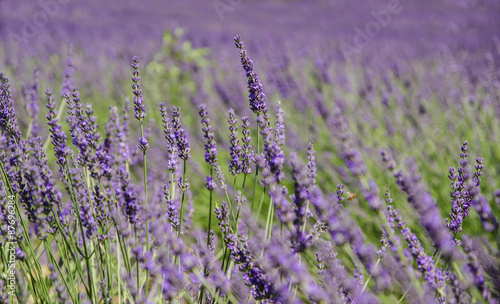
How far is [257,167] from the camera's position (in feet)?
3.94

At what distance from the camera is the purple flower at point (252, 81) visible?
110 centimetres

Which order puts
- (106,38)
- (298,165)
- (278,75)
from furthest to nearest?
(106,38), (278,75), (298,165)

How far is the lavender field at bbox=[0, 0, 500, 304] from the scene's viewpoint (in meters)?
0.87

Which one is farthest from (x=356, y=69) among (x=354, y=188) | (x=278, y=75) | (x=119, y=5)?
(x=119, y=5)

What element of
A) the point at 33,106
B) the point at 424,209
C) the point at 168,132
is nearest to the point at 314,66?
the point at 33,106

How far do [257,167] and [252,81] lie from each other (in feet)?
0.79

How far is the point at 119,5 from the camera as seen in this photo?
1245 cm

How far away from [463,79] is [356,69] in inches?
69.2

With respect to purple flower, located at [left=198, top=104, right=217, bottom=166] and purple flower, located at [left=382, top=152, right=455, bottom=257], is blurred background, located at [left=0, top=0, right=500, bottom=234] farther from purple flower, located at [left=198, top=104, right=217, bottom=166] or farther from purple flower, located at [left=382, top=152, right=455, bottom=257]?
purple flower, located at [left=382, top=152, right=455, bottom=257]

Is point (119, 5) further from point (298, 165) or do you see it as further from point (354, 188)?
point (298, 165)

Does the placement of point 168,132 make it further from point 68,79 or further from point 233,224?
point 68,79

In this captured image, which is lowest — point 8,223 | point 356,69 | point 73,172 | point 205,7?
point 8,223

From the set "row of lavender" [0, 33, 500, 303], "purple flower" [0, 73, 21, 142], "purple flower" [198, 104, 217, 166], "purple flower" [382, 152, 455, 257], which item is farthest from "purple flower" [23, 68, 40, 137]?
"purple flower" [382, 152, 455, 257]

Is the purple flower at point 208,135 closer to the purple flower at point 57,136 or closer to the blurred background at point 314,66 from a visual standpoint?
the purple flower at point 57,136
